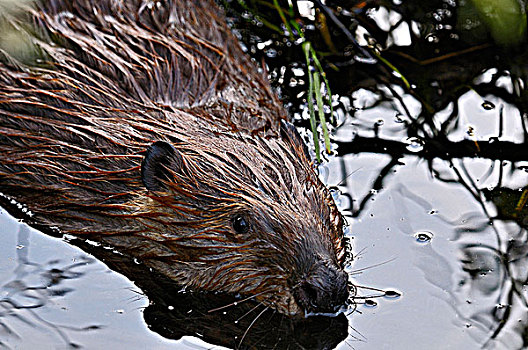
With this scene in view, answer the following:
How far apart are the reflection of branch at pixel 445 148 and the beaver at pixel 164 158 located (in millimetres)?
470

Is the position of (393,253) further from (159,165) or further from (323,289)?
(159,165)

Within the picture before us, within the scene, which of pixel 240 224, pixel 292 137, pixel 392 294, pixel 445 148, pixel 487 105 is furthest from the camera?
pixel 487 105

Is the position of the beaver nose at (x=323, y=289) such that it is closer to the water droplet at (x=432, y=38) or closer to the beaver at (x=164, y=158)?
the beaver at (x=164, y=158)

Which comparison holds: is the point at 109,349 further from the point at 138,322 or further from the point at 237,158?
the point at 237,158

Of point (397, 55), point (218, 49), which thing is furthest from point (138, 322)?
point (397, 55)

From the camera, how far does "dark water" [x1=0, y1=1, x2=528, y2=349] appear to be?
12.7 ft

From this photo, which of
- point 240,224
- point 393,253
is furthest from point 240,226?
point 393,253

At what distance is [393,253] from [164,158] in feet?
3.71

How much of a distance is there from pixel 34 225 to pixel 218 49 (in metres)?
1.34

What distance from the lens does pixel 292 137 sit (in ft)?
14.5

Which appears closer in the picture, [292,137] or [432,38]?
[292,137]

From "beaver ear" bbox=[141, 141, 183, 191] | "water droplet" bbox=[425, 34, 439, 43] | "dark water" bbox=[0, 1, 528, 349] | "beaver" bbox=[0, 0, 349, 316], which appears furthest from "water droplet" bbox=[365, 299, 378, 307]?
"water droplet" bbox=[425, 34, 439, 43]

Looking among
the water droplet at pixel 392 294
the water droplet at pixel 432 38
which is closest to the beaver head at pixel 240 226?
the water droplet at pixel 392 294

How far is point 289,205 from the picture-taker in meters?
3.97
